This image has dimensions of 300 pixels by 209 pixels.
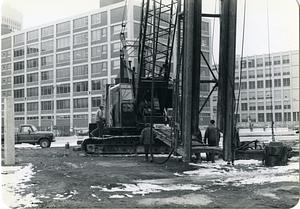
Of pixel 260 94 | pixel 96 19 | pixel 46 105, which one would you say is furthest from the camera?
pixel 96 19

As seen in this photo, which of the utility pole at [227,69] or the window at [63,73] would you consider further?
the window at [63,73]

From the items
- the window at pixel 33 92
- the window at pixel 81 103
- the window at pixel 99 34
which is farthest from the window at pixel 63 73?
the window at pixel 99 34

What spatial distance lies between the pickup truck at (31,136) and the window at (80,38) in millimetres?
26265

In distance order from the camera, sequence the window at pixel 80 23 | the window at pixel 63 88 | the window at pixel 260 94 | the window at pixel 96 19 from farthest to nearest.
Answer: the window at pixel 63 88
the window at pixel 96 19
the window at pixel 80 23
the window at pixel 260 94

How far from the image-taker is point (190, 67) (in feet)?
38.3

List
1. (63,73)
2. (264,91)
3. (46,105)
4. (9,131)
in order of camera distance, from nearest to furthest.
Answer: (9,131) → (264,91) → (46,105) → (63,73)

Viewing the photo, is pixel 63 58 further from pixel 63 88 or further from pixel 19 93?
pixel 19 93

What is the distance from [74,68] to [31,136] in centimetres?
3515

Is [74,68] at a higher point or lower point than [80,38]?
lower

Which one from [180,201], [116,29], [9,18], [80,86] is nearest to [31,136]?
[9,18]

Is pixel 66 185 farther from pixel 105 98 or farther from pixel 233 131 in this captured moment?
pixel 105 98

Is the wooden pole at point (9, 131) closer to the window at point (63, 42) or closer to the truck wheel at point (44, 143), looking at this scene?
the truck wheel at point (44, 143)

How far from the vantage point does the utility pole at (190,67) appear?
11573mm

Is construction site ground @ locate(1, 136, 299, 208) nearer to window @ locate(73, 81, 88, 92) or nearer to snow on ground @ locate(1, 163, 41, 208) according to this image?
snow on ground @ locate(1, 163, 41, 208)
